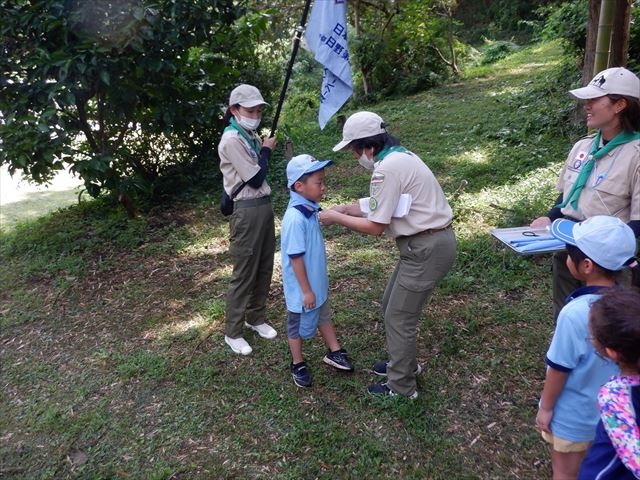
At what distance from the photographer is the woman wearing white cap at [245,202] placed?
3.58m

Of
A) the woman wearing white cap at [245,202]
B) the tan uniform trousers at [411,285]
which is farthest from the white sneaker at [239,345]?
the tan uniform trousers at [411,285]

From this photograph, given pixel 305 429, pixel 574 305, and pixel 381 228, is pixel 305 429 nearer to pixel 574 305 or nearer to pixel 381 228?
pixel 381 228

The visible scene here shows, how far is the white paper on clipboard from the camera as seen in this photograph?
256cm

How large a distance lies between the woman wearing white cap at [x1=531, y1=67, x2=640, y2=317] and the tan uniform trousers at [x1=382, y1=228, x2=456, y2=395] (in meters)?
0.75

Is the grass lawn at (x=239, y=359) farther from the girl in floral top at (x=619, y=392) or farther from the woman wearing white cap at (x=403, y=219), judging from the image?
the girl in floral top at (x=619, y=392)

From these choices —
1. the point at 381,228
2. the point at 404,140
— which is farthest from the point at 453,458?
the point at 404,140

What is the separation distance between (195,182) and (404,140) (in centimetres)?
376

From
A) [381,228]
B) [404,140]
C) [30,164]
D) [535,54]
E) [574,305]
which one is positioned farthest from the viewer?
[535,54]

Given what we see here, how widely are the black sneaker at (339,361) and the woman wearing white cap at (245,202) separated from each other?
719 millimetres

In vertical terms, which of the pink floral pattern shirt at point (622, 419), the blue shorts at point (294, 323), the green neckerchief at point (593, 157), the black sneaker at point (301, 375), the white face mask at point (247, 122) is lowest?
the black sneaker at point (301, 375)

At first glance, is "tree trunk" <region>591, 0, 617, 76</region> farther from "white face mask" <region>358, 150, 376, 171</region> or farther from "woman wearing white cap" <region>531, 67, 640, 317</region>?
"white face mask" <region>358, 150, 376, 171</region>

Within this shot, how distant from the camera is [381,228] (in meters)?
2.81

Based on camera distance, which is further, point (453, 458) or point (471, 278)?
point (471, 278)

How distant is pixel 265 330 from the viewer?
4.16 meters
